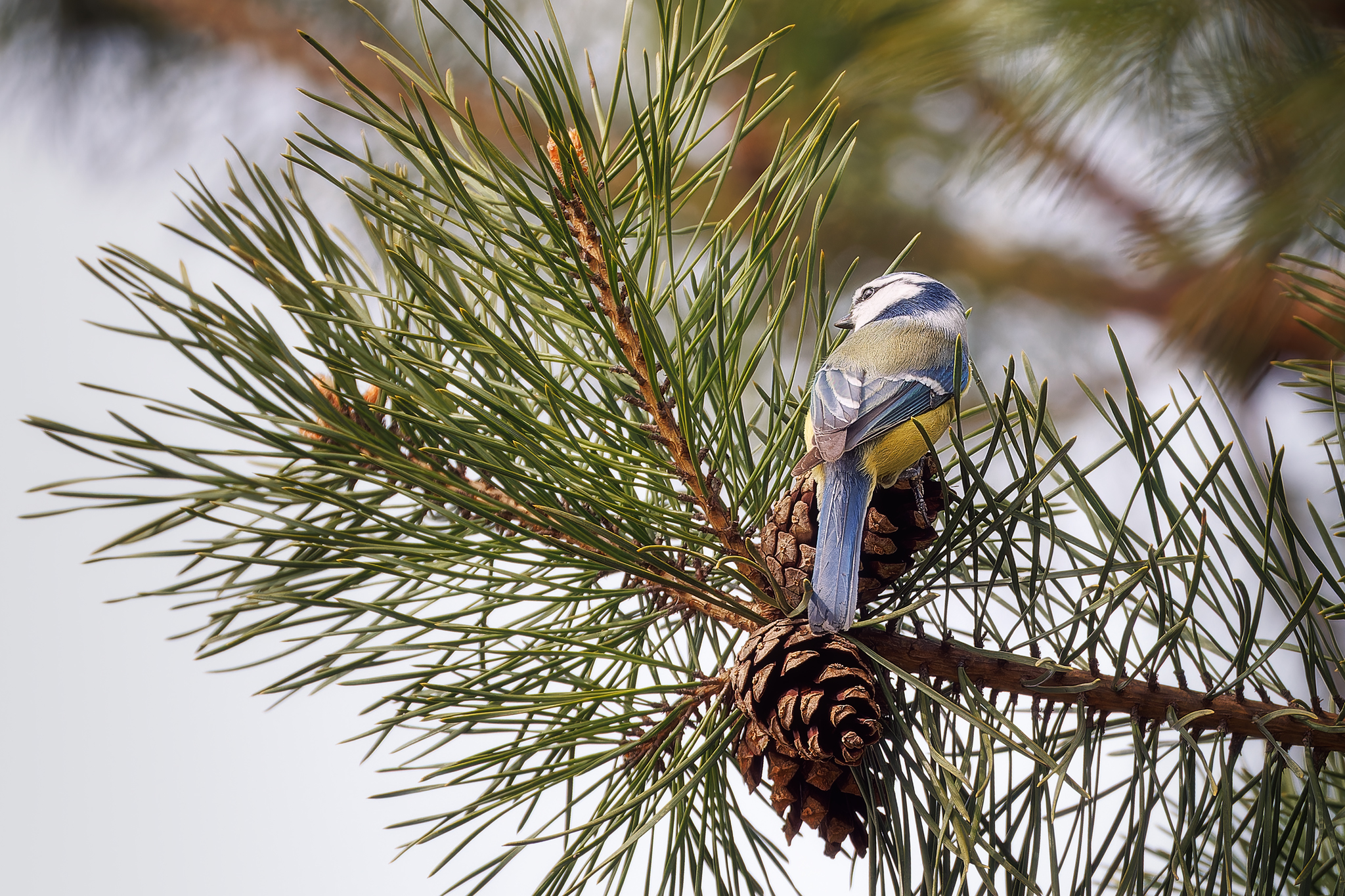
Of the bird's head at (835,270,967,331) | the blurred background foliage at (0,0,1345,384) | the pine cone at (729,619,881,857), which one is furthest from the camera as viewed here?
the blurred background foliage at (0,0,1345,384)

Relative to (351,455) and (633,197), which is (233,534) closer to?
(351,455)

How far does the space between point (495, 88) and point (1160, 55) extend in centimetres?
95

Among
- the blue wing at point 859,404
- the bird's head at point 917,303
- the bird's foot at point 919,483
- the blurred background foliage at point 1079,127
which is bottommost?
the bird's foot at point 919,483

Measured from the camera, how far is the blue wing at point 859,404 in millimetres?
459

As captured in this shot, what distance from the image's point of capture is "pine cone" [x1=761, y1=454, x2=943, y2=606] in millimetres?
456

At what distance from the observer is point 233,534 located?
0.55 meters

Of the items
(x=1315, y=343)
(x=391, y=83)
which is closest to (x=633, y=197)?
(x=1315, y=343)

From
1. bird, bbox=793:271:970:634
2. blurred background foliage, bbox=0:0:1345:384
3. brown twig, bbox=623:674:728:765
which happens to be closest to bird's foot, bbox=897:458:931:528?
bird, bbox=793:271:970:634

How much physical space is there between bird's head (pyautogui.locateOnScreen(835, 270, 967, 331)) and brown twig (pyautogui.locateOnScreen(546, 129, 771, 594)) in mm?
138

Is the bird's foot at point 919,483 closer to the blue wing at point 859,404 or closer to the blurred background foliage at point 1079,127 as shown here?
the blue wing at point 859,404

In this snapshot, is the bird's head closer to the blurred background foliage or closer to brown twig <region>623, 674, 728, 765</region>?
brown twig <region>623, 674, 728, 765</region>

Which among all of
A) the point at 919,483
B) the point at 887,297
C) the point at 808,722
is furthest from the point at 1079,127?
the point at 808,722

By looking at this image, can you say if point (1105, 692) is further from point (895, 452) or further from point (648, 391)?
point (648, 391)

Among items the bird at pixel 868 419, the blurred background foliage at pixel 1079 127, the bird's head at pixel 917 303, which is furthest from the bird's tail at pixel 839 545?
the blurred background foliage at pixel 1079 127
